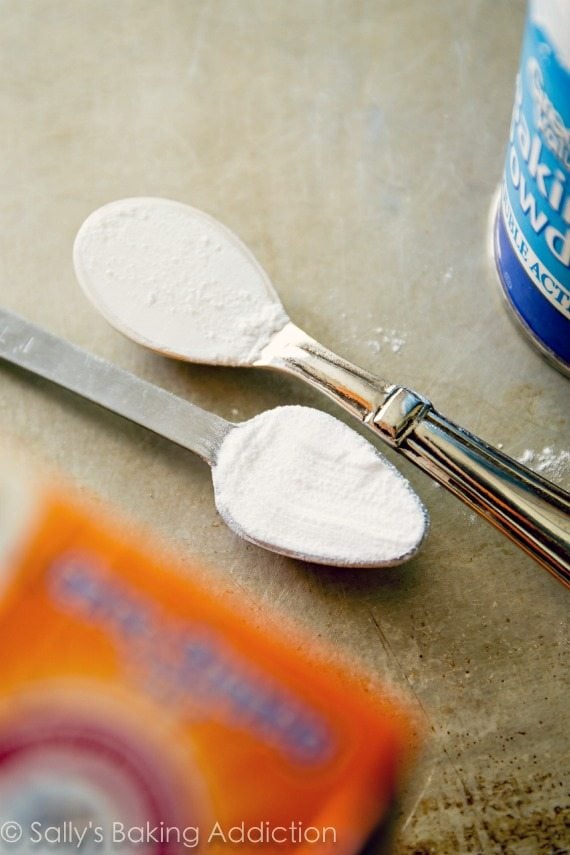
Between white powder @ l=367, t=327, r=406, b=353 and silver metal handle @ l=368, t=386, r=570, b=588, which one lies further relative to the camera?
white powder @ l=367, t=327, r=406, b=353

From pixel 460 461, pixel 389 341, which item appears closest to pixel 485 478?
pixel 460 461

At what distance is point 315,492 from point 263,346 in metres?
0.09

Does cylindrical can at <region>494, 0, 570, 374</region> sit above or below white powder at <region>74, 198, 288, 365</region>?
above

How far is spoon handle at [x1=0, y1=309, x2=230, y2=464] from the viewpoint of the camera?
1.38ft

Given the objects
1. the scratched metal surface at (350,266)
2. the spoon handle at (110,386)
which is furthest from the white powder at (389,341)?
the spoon handle at (110,386)

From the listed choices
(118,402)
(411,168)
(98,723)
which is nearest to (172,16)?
(411,168)

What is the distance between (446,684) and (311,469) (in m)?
0.12

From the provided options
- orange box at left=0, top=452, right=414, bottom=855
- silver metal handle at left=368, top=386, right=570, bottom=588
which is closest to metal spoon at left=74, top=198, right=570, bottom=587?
silver metal handle at left=368, top=386, right=570, bottom=588

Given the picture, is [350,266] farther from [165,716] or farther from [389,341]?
[165,716]

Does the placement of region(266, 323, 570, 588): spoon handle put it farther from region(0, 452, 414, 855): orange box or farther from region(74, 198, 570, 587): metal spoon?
region(0, 452, 414, 855): orange box

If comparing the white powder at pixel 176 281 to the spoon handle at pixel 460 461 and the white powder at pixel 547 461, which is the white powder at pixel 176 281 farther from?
the white powder at pixel 547 461

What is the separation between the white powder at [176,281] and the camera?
0.45 meters

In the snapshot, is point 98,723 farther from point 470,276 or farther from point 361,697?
point 470,276

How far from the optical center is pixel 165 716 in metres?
0.39
